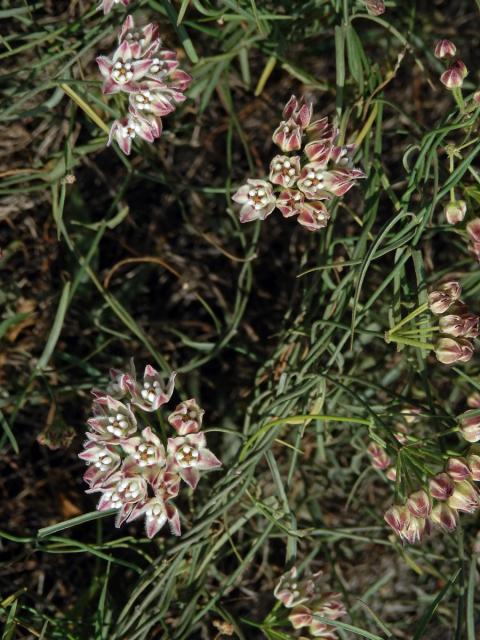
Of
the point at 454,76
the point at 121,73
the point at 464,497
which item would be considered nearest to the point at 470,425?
the point at 464,497

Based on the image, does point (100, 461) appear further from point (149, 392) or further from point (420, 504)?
point (420, 504)

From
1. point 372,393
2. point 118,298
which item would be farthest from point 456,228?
point 118,298

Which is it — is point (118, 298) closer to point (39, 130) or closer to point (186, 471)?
point (39, 130)

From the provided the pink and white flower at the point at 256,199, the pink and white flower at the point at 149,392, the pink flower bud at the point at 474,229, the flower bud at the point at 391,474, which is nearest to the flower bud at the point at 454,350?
the pink flower bud at the point at 474,229

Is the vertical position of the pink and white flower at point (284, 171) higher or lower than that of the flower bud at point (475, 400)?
higher

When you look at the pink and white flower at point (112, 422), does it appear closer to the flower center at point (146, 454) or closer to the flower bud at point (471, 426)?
the flower center at point (146, 454)

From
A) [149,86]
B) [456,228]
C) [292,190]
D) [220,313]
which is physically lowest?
[220,313]

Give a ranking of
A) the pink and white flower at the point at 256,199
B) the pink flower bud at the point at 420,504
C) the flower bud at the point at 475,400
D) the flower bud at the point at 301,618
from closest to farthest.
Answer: the pink flower bud at the point at 420,504, the pink and white flower at the point at 256,199, the flower bud at the point at 301,618, the flower bud at the point at 475,400
